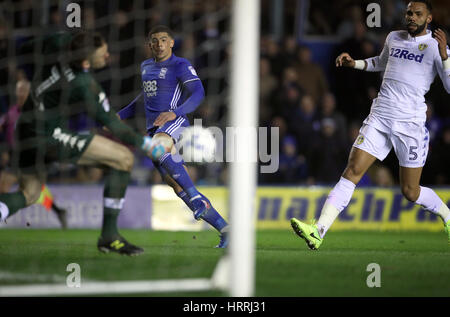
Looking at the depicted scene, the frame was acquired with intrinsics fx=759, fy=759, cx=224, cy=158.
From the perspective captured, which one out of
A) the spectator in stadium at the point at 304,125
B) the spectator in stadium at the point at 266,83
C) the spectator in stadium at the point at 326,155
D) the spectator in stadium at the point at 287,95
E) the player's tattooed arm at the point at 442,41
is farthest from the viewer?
the spectator in stadium at the point at 266,83

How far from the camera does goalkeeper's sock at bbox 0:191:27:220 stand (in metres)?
5.74

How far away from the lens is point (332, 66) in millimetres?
11969

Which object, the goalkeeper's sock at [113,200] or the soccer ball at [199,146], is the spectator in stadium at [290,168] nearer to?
the soccer ball at [199,146]

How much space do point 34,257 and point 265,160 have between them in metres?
5.45

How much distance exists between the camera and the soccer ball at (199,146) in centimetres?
849

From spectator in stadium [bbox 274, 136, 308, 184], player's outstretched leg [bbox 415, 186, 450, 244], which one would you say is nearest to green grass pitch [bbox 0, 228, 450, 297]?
player's outstretched leg [bbox 415, 186, 450, 244]

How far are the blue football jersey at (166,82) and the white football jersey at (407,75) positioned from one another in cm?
175

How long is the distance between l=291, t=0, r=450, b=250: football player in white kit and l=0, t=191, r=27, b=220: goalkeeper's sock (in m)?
2.23

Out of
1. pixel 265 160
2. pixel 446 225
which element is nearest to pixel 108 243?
pixel 446 225

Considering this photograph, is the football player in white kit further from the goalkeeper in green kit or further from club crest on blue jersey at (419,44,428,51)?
the goalkeeper in green kit

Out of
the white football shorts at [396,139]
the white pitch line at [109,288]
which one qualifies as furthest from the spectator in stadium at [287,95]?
the white pitch line at [109,288]

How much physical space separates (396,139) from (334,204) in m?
0.78

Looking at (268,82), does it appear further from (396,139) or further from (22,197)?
(22,197)
